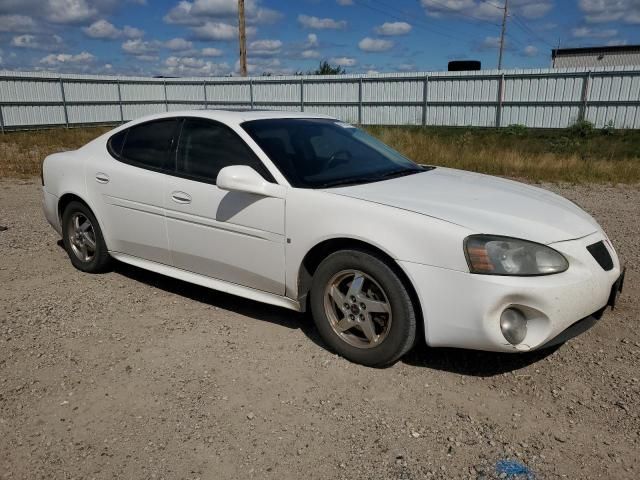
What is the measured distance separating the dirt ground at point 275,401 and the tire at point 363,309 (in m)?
0.15

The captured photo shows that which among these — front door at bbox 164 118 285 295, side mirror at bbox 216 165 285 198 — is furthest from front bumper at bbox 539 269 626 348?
side mirror at bbox 216 165 285 198

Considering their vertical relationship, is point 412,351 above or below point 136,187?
below

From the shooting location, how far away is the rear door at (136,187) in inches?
167

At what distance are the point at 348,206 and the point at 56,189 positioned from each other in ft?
10.6

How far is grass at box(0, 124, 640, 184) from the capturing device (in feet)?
39.1

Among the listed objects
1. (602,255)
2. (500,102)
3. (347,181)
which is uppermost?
(500,102)

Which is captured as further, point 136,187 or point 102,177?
point 102,177

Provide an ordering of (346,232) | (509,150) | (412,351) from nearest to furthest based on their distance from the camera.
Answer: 1. (346,232)
2. (412,351)
3. (509,150)

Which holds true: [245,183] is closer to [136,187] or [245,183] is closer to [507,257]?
[136,187]

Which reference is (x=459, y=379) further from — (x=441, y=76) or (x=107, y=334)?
(x=441, y=76)

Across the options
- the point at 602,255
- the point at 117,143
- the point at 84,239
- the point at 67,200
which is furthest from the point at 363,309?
the point at 67,200

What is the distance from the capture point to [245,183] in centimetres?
350

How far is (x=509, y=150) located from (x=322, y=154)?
43.0ft

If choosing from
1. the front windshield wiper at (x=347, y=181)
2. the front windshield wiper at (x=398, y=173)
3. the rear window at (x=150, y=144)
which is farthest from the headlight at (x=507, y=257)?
the rear window at (x=150, y=144)
